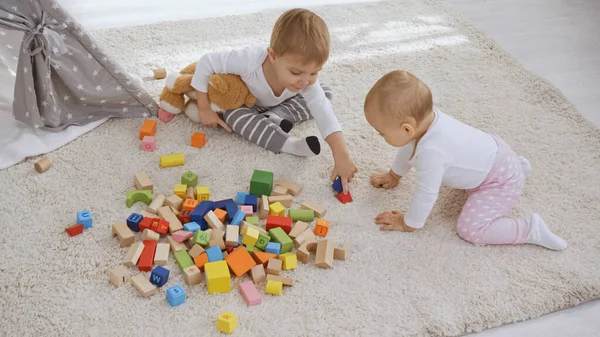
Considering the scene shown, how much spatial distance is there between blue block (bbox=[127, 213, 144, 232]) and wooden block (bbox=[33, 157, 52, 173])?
34cm

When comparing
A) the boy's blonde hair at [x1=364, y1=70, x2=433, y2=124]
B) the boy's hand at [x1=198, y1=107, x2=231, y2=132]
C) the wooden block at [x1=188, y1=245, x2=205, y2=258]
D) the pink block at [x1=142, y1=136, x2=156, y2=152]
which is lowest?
the wooden block at [x1=188, y1=245, x2=205, y2=258]

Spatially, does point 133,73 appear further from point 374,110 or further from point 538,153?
point 538,153

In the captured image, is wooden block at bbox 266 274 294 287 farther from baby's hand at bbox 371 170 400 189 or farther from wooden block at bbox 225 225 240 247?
baby's hand at bbox 371 170 400 189

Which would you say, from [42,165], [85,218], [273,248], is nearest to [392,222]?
[273,248]

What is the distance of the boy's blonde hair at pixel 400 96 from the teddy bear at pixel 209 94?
1.70 ft

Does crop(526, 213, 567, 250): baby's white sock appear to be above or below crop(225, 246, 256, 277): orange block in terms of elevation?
above

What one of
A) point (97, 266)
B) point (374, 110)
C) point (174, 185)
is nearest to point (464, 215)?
point (374, 110)

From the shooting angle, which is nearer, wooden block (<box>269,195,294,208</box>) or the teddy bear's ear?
wooden block (<box>269,195,294,208</box>)

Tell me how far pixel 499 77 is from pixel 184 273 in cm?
135

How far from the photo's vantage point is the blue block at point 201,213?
159 cm

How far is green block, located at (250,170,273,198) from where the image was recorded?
1674 millimetres

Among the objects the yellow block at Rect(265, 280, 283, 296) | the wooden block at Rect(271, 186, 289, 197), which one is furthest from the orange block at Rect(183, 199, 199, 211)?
the yellow block at Rect(265, 280, 283, 296)

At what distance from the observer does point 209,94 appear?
1861 mm

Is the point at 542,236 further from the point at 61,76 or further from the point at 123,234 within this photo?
the point at 61,76
